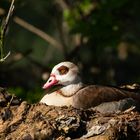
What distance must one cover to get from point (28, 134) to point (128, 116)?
1344 millimetres

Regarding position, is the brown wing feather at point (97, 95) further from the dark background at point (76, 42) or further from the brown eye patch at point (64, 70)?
the dark background at point (76, 42)

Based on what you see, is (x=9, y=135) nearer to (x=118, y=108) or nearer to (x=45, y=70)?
(x=118, y=108)

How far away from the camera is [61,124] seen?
9562 mm

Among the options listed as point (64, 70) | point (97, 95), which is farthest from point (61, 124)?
point (64, 70)

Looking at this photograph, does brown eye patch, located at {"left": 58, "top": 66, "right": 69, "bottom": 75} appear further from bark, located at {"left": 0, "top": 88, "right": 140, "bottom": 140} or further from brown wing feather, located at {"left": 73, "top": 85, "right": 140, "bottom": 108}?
bark, located at {"left": 0, "top": 88, "right": 140, "bottom": 140}

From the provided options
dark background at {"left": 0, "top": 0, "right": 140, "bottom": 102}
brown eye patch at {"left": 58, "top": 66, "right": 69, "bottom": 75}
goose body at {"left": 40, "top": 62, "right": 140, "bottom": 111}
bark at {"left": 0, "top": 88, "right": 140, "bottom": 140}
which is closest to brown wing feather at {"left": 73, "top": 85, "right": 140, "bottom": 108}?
goose body at {"left": 40, "top": 62, "right": 140, "bottom": 111}

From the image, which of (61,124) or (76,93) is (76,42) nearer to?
(76,93)

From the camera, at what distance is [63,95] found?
40.3 ft

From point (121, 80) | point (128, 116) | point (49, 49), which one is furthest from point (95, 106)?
point (49, 49)

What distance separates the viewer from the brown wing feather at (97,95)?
11906 millimetres

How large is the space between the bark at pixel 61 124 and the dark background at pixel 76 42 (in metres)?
4.14

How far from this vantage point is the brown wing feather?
1191 cm

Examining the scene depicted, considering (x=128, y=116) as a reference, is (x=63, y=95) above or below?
above

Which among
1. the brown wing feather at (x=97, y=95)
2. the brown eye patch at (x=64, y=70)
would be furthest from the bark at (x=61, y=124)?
the brown eye patch at (x=64, y=70)
